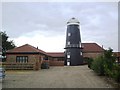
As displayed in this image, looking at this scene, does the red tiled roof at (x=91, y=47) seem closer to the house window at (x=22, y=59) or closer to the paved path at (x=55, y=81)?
the house window at (x=22, y=59)

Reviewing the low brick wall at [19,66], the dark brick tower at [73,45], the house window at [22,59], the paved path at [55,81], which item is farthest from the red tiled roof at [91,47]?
the paved path at [55,81]

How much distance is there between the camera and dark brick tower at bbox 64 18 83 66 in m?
57.4

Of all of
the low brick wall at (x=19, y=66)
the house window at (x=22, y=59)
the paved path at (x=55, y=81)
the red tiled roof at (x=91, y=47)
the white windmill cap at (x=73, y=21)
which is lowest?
the paved path at (x=55, y=81)

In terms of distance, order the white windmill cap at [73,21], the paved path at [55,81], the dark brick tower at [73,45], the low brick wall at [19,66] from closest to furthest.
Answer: the paved path at [55,81] < the low brick wall at [19,66] < the dark brick tower at [73,45] < the white windmill cap at [73,21]

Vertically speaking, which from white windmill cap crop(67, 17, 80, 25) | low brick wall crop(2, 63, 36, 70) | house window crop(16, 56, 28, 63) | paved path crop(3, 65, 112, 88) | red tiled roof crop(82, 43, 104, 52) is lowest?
paved path crop(3, 65, 112, 88)

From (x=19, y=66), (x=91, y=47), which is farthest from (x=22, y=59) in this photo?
(x=91, y=47)

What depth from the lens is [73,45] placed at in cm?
5772

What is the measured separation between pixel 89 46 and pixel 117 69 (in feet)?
178

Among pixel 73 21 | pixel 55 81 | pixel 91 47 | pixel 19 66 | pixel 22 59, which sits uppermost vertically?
pixel 73 21

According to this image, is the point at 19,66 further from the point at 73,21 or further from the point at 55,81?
the point at 73,21

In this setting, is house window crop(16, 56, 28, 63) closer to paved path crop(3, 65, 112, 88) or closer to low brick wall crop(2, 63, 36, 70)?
low brick wall crop(2, 63, 36, 70)

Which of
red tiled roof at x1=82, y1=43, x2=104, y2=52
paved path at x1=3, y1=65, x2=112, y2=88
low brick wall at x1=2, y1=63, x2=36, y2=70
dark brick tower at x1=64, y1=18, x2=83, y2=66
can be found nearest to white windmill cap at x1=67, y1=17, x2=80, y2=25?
dark brick tower at x1=64, y1=18, x2=83, y2=66

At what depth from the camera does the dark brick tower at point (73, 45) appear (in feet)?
188

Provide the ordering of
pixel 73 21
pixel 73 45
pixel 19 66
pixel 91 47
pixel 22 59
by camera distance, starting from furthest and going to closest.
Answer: pixel 91 47, pixel 73 21, pixel 73 45, pixel 22 59, pixel 19 66
